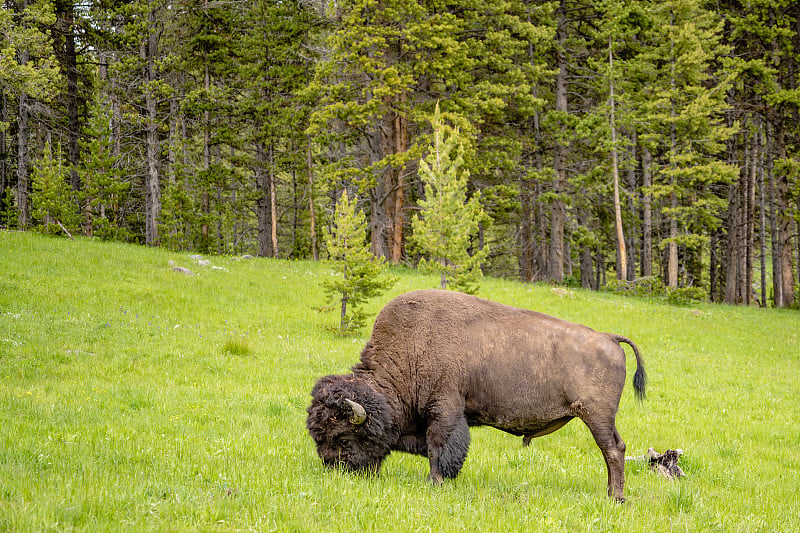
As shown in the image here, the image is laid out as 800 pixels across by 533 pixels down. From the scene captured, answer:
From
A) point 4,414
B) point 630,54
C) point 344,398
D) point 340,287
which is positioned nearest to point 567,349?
point 344,398

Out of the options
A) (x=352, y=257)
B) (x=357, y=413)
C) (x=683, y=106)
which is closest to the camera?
(x=357, y=413)

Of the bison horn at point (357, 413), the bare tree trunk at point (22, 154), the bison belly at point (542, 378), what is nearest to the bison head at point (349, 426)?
the bison horn at point (357, 413)

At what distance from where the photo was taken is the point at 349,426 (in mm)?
6457

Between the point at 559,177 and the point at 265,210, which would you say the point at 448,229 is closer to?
the point at 559,177

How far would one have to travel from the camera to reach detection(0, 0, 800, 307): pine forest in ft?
93.6

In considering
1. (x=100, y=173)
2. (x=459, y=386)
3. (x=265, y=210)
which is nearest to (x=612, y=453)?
(x=459, y=386)

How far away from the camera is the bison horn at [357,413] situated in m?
6.30

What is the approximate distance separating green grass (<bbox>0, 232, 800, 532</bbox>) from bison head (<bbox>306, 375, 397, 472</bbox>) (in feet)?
0.98

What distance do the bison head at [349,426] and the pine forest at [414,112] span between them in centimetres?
1971

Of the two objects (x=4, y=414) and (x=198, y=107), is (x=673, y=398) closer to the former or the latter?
(x=4, y=414)

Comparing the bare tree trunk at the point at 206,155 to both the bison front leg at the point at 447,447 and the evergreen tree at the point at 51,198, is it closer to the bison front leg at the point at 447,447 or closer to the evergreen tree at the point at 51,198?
the evergreen tree at the point at 51,198

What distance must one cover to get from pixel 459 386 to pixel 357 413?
3.95 ft

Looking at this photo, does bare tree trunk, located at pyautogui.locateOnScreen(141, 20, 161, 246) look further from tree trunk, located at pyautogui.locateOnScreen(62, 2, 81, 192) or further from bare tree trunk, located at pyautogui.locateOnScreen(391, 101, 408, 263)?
bare tree trunk, located at pyautogui.locateOnScreen(391, 101, 408, 263)

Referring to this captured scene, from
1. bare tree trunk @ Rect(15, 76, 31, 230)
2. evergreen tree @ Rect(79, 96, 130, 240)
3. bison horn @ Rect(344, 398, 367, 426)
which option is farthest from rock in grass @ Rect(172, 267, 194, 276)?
bison horn @ Rect(344, 398, 367, 426)
